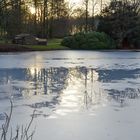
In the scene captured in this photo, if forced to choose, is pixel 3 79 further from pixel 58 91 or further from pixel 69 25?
pixel 69 25

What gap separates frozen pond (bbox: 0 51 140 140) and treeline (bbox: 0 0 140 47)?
70.7 ft

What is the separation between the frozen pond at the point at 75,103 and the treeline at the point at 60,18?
70.7ft

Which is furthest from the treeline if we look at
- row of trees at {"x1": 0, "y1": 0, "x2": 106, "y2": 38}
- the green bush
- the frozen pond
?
the frozen pond

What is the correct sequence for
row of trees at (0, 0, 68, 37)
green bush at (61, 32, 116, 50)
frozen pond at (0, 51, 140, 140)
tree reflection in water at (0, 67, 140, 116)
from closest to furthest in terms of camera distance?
frozen pond at (0, 51, 140, 140) → tree reflection in water at (0, 67, 140, 116) → green bush at (61, 32, 116, 50) → row of trees at (0, 0, 68, 37)

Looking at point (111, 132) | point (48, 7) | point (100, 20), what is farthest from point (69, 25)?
point (111, 132)

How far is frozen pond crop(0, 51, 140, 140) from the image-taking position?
7.10 metres

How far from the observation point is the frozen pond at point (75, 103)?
7.10 metres

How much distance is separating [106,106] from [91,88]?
3.05 meters

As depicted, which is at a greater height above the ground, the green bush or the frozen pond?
the green bush

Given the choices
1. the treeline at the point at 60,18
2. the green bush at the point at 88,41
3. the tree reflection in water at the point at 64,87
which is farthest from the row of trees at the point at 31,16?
the tree reflection in water at the point at 64,87

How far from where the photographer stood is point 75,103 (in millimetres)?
9789

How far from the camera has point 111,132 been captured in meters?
6.98

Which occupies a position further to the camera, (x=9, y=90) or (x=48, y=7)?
(x=48, y=7)

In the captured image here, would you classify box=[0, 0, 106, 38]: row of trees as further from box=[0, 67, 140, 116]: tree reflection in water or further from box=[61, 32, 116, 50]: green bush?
box=[0, 67, 140, 116]: tree reflection in water
